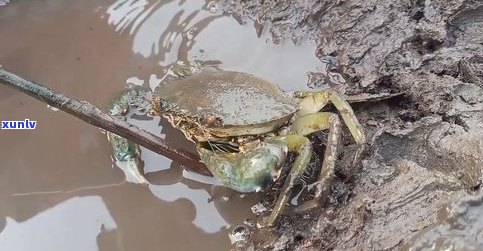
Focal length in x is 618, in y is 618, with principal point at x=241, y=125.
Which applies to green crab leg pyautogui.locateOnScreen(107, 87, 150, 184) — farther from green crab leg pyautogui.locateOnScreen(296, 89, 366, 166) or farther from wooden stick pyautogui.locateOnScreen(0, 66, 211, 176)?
green crab leg pyautogui.locateOnScreen(296, 89, 366, 166)

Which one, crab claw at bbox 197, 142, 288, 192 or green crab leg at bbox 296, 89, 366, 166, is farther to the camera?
green crab leg at bbox 296, 89, 366, 166

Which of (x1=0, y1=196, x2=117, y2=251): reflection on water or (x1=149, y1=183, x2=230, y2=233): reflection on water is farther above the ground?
(x1=0, y1=196, x2=117, y2=251): reflection on water

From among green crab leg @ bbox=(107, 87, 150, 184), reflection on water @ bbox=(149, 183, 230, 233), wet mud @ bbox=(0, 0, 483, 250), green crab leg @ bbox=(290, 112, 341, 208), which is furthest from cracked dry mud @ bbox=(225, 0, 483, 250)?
green crab leg @ bbox=(107, 87, 150, 184)

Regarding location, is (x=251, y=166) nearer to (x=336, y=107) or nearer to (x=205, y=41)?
(x=336, y=107)

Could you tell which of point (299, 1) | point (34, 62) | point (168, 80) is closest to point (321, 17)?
point (299, 1)

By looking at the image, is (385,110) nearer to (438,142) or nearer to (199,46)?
(438,142)

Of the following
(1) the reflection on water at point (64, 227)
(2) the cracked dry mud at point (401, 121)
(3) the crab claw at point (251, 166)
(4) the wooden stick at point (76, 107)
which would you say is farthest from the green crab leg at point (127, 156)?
(2) the cracked dry mud at point (401, 121)

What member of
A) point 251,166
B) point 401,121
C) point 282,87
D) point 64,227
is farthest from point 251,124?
point 64,227
